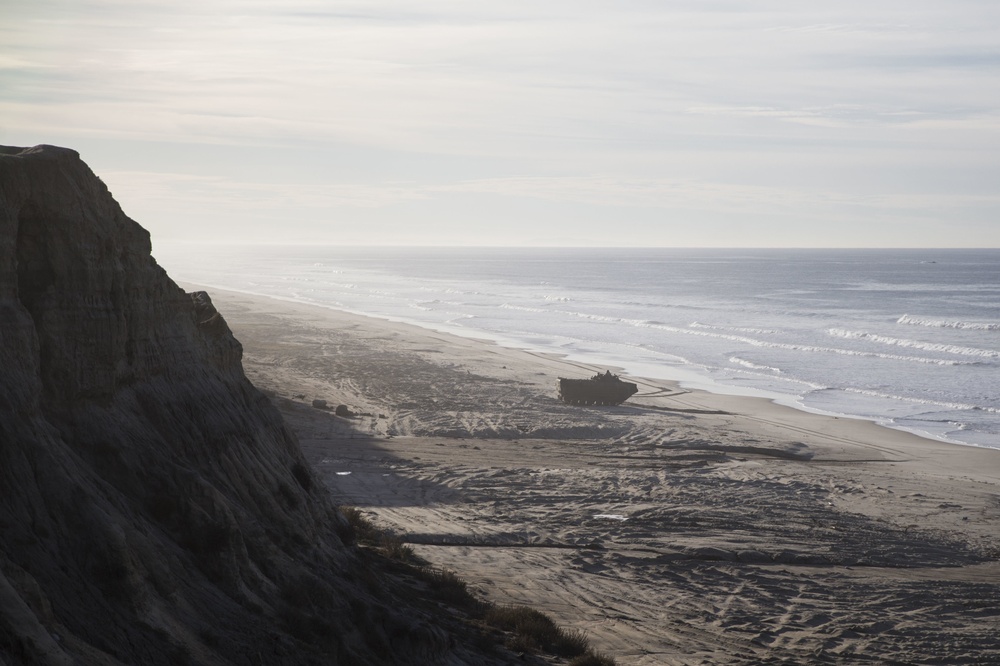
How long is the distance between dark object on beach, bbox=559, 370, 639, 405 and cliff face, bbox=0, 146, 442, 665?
2265cm

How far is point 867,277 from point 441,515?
151 meters

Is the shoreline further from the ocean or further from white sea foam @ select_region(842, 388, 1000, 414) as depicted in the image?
white sea foam @ select_region(842, 388, 1000, 414)

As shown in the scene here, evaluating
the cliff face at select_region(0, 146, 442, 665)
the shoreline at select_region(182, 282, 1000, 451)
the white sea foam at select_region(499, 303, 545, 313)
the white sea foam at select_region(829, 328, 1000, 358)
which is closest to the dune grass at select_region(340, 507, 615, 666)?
the cliff face at select_region(0, 146, 442, 665)

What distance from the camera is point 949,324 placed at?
239ft

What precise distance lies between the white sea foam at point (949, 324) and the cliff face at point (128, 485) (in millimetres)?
68387

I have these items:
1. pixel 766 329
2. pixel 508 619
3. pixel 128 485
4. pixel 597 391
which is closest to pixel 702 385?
pixel 597 391

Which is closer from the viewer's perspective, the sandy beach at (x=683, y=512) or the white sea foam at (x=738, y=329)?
the sandy beach at (x=683, y=512)

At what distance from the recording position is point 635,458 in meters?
26.8

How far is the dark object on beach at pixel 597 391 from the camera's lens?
34.8m

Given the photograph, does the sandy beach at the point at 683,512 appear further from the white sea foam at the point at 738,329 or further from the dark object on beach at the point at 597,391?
the white sea foam at the point at 738,329

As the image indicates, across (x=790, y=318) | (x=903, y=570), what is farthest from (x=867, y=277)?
(x=903, y=570)

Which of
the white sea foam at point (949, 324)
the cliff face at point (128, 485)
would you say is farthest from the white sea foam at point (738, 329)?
the cliff face at point (128, 485)

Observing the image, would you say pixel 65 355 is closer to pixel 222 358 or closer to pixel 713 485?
pixel 222 358

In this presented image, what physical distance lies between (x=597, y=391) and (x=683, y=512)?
14.3m
